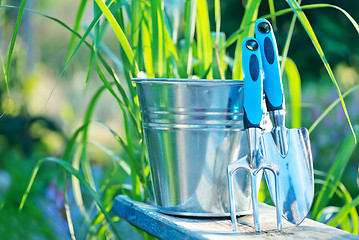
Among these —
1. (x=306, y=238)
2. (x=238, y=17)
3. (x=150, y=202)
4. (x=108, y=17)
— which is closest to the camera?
(x=306, y=238)

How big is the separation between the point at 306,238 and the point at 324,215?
392mm

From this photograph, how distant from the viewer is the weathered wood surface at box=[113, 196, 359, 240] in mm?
630

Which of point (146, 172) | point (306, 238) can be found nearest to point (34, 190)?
point (146, 172)

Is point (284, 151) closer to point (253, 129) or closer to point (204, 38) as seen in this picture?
point (253, 129)

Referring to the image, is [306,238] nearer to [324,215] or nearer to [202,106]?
[202,106]

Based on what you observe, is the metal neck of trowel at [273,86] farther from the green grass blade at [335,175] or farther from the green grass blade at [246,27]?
the green grass blade at [335,175]

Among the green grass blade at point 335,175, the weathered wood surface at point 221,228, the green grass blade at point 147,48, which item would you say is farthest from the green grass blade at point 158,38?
the green grass blade at point 335,175

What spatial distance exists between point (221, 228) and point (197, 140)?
0.46ft

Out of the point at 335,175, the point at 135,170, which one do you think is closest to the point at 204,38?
the point at 135,170

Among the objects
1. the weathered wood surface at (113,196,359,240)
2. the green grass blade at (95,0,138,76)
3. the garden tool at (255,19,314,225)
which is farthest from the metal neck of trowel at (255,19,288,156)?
the green grass blade at (95,0,138,76)

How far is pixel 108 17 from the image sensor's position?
73 centimetres

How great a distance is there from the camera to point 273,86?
2.21 ft

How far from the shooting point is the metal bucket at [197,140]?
69cm

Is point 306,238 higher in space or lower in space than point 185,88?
lower
